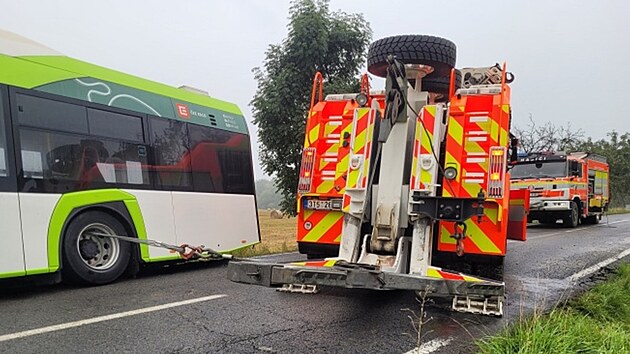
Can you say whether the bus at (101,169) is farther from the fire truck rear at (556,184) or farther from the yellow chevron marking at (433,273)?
the fire truck rear at (556,184)

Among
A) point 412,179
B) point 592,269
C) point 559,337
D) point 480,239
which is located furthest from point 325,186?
point 592,269

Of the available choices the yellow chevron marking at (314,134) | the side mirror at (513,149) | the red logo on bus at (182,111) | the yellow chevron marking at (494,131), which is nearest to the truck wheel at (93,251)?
the red logo on bus at (182,111)

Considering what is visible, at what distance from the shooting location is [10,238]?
16.2 ft

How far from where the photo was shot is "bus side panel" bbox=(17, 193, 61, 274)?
5.09 m

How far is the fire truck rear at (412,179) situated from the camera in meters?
4.64

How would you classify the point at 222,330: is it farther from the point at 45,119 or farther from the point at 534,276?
the point at 534,276

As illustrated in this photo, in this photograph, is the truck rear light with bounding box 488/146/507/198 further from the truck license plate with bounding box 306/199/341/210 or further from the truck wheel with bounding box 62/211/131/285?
the truck wheel with bounding box 62/211/131/285

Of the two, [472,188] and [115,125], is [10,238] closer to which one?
[115,125]

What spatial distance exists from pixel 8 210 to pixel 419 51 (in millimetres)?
4878

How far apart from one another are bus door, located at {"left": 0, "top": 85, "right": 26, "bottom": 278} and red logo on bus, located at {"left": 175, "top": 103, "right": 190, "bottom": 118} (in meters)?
2.60

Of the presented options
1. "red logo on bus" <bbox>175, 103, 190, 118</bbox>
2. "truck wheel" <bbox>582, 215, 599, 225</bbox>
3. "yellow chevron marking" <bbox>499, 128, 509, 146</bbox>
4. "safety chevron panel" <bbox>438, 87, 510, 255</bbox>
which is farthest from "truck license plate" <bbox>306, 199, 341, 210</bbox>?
"truck wheel" <bbox>582, 215, 599, 225</bbox>

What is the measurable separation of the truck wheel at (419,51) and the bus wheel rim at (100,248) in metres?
4.13

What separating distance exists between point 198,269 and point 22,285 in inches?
94.7

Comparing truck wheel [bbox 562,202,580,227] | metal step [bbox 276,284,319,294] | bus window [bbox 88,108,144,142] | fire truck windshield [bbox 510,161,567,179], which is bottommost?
truck wheel [bbox 562,202,580,227]
